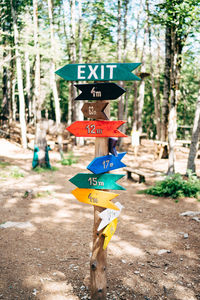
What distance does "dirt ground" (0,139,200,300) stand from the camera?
136 inches

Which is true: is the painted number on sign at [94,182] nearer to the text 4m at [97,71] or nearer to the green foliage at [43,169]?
the text 4m at [97,71]

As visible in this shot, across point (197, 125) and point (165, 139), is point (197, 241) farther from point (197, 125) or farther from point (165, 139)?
point (165, 139)

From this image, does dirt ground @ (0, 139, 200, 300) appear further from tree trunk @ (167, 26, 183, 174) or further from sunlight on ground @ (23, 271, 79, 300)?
tree trunk @ (167, 26, 183, 174)

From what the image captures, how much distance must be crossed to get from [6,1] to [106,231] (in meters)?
18.0

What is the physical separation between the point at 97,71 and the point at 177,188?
5977 mm

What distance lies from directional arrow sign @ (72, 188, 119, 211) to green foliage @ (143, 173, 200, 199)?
5329 millimetres

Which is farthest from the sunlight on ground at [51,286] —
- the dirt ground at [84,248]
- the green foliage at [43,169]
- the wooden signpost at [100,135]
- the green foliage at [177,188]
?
the green foliage at [43,169]

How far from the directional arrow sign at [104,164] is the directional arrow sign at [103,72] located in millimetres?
892

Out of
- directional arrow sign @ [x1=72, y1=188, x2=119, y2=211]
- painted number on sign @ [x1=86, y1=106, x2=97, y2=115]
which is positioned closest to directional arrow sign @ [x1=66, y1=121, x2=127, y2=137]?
painted number on sign @ [x1=86, y1=106, x2=97, y2=115]

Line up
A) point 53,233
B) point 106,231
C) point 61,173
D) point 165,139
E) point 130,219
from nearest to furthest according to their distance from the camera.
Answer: point 106,231 → point 53,233 → point 130,219 → point 61,173 → point 165,139

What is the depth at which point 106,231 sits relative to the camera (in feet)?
8.83

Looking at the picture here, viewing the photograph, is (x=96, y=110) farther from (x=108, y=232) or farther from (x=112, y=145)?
(x=108, y=232)

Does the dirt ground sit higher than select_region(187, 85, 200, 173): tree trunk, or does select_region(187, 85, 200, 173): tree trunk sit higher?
select_region(187, 85, 200, 173): tree trunk

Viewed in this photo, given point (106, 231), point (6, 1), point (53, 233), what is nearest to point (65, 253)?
point (53, 233)
